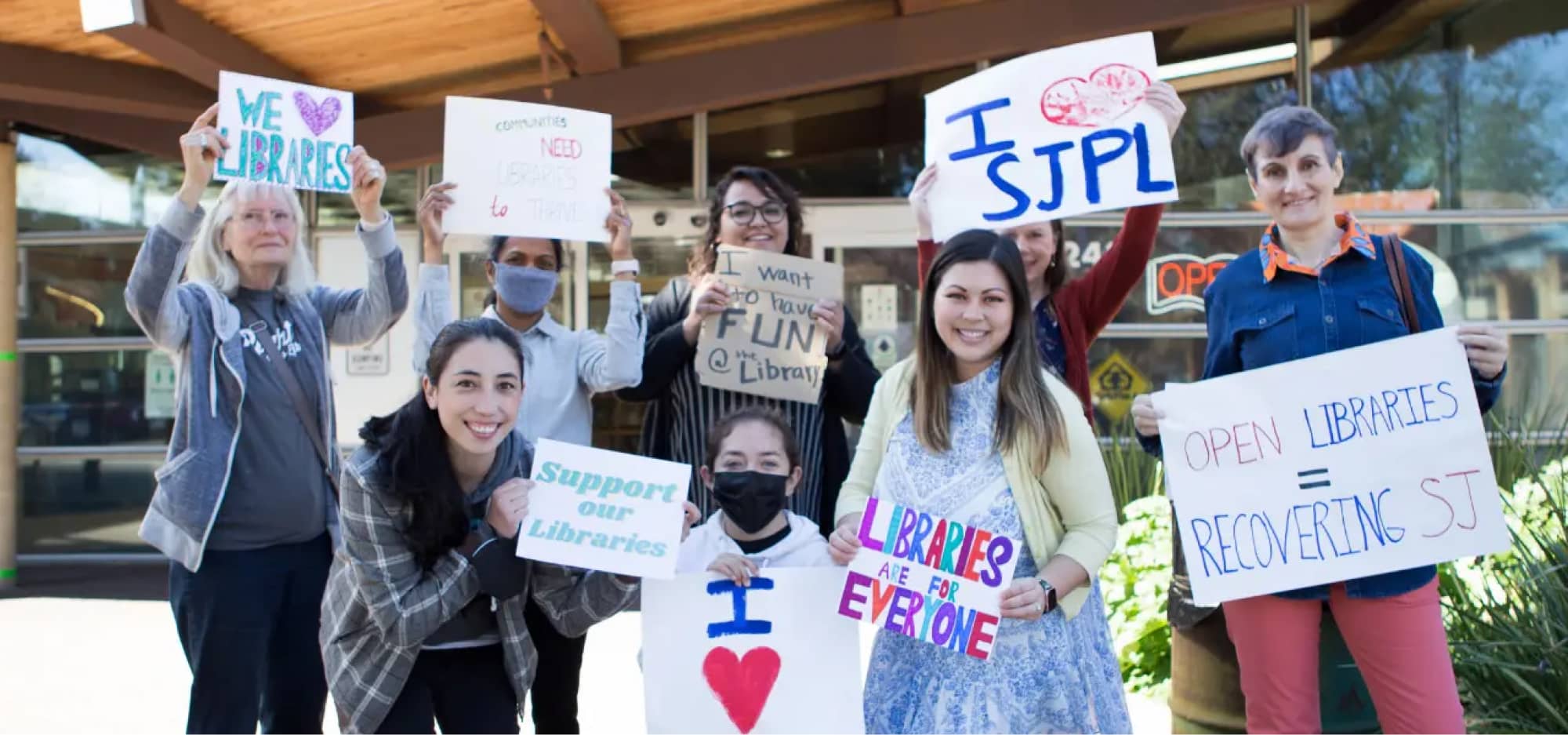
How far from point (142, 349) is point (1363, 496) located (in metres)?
9.25

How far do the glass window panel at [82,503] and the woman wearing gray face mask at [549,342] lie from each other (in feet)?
23.1

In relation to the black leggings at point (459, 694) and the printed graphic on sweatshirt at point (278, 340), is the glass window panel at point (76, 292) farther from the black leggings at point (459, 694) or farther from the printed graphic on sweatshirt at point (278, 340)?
the black leggings at point (459, 694)

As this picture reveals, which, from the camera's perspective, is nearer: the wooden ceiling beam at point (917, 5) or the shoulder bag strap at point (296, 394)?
the shoulder bag strap at point (296, 394)

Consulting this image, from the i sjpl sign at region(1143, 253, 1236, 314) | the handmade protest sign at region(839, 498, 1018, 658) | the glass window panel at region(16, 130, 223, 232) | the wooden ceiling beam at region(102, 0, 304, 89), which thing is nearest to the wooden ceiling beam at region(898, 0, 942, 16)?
the i sjpl sign at region(1143, 253, 1236, 314)

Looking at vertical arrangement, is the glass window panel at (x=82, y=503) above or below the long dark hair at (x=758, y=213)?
below

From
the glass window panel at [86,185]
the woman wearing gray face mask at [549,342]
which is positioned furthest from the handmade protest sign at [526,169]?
the glass window panel at [86,185]

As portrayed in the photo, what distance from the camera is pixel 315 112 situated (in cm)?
364

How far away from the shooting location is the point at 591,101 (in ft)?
26.0

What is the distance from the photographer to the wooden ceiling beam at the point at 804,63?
7.60 metres

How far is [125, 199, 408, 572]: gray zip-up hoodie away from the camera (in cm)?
309

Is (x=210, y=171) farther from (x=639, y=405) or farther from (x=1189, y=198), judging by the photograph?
(x=1189, y=198)

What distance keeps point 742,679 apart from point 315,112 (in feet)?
7.17

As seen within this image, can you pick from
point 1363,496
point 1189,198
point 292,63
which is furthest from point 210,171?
point 1189,198

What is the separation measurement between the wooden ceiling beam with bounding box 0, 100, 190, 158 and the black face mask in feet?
22.1
